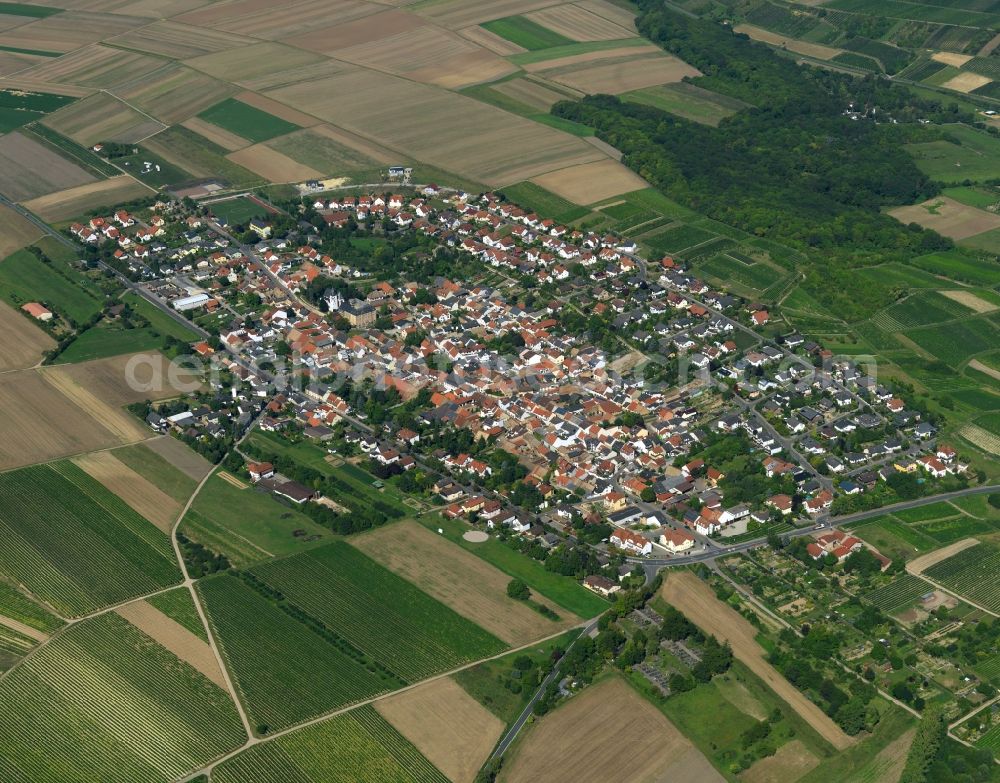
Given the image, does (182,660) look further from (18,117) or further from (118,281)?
(18,117)

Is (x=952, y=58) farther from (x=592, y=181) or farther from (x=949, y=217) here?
(x=592, y=181)

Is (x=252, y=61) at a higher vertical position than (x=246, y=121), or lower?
higher

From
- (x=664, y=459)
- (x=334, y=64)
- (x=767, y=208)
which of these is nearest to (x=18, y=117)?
(x=334, y=64)

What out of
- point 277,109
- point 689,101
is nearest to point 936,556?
point 689,101

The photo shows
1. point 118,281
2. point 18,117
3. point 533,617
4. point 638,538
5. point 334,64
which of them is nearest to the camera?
point 533,617

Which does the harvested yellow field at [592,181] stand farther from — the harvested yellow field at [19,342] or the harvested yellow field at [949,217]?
the harvested yellow field at [19,342]

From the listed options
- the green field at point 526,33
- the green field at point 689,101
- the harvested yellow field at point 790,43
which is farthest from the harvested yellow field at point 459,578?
the harvested yellow field at point 790,43
